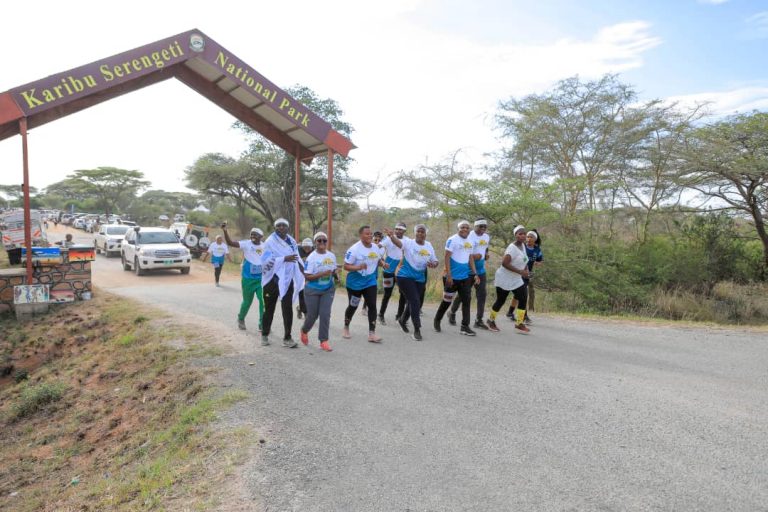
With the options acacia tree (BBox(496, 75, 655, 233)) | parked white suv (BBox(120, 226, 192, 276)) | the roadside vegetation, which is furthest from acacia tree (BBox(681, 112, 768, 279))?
parked white suv (BBox(120, 226, 192, 276))

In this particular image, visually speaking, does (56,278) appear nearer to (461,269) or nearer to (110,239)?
(461,269)

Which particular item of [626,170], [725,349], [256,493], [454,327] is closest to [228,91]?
[454,327]

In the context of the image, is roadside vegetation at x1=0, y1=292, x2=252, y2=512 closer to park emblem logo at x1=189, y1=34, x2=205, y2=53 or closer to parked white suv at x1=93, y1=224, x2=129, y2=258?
park emblem logo at x1=189, y1=34, x2=205, y2=53

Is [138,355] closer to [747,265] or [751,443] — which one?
[751,443]

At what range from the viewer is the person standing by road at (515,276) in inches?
306

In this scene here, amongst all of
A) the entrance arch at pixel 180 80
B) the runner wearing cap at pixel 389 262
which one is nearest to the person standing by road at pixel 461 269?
the runner wearing cap at pixel 389 262

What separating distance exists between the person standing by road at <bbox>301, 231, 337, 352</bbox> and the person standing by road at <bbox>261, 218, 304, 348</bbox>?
25cm

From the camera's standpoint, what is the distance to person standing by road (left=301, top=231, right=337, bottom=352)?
6.55 metres

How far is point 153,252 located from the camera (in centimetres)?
1700

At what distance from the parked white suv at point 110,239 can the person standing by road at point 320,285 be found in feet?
69.7

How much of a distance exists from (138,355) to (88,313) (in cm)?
379

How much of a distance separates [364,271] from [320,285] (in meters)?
0.71

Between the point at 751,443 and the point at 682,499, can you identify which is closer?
the point at 682,499

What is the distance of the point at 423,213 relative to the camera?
765 inches
